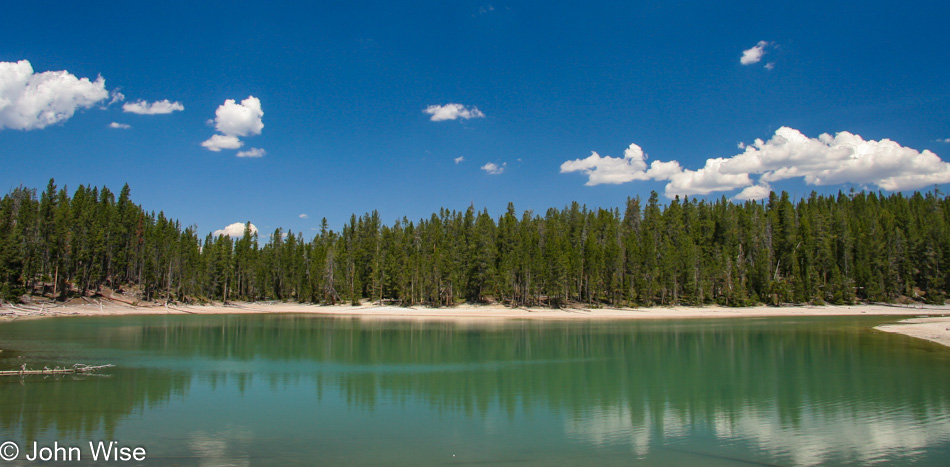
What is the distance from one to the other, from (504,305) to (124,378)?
2580 inches

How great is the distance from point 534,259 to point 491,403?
61.5 meters

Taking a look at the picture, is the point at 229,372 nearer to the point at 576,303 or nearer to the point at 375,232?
the point at 576,303

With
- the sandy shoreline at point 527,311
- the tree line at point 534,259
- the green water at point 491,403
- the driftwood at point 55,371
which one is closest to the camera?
the green water at point 491,403

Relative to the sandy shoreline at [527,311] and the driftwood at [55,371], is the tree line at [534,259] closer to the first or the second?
the sandy shoreline at [527,311]

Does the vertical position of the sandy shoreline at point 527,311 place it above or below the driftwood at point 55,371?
below

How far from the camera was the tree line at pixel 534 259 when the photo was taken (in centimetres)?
8062

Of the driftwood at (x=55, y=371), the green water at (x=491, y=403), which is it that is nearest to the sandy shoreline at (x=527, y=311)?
the green water at (x=491, y=403)

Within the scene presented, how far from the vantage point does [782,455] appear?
13539 mm

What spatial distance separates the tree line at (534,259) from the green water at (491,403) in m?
46.2

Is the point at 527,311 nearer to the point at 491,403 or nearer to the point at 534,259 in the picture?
the point at 534,259

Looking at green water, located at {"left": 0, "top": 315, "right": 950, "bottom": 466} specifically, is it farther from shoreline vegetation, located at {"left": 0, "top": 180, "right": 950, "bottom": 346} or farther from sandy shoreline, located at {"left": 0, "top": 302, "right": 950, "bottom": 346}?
shoreline vegetation, located at {"left": 0, "top": 180, "right": 950, "bottom": 346}

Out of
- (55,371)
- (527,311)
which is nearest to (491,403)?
(55,371)

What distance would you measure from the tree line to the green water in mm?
46193

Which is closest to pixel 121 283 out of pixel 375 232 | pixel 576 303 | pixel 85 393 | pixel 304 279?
pixel 304 279
